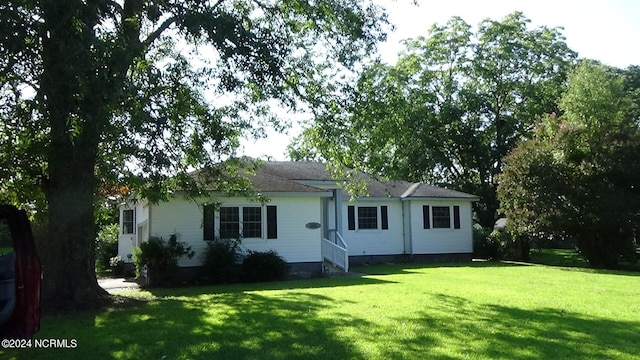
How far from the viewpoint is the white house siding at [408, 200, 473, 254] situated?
88.4 feet

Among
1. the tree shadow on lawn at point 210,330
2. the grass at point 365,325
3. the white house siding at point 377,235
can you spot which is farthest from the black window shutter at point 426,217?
the tree shadow on lawn at point 210,330

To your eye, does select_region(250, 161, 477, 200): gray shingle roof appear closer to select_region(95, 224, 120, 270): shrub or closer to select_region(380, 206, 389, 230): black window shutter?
select_region(380, 206, 389, 230): black window shutter

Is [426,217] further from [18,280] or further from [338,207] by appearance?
[18,280]

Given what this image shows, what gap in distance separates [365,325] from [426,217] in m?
19.2

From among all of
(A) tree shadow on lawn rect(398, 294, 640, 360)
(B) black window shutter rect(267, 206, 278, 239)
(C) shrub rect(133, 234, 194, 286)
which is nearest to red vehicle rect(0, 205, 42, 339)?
(A) tree shadow on lawn rect(398, 294, 640, 360)

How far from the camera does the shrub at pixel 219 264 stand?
1770 centimetres

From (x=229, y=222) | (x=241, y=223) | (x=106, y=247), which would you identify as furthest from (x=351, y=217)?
(x=106, y=247)

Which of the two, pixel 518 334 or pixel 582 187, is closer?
pixel 518 334

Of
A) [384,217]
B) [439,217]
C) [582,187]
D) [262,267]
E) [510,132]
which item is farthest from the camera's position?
[510,132]

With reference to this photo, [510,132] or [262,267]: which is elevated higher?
[510,132]

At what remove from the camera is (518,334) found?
321 inches

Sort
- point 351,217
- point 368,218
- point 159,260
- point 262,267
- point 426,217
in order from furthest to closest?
point 426,217, point 368,218, point 351,217, point 262,267, point 159,260

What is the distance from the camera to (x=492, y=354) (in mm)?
7004

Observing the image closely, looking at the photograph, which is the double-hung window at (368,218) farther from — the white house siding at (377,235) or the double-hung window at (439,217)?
the double-hung window at (439,217)
